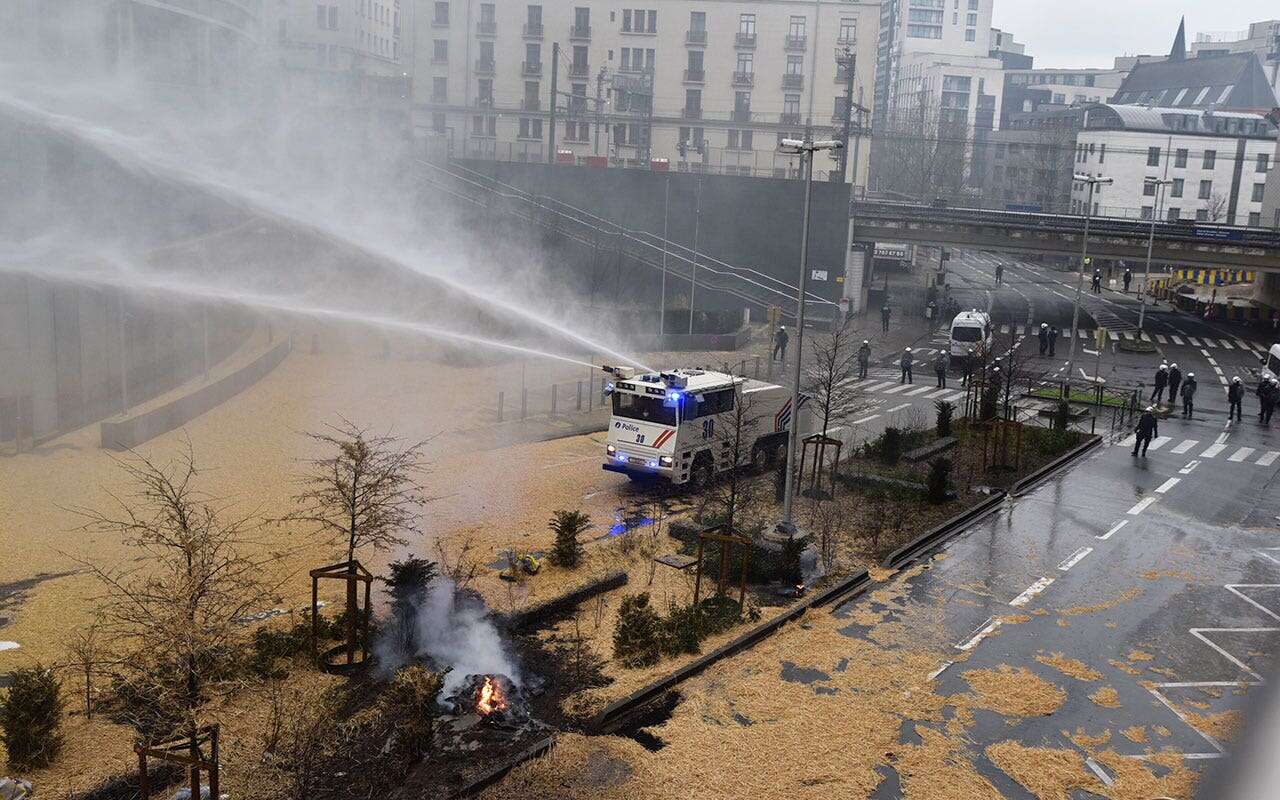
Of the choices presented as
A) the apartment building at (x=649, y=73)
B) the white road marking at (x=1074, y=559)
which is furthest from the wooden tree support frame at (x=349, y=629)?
the apartment building at (x=649, y=73)

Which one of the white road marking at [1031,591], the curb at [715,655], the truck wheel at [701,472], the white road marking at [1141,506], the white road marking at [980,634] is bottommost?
the white road marking at [1141,506]

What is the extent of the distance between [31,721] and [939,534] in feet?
50.5

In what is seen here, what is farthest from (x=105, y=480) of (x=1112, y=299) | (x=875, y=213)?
(x=1112, y=299)

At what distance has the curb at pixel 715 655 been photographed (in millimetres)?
12000

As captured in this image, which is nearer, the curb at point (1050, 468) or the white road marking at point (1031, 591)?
the white road marking at point (1031, 591)

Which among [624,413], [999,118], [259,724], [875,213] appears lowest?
[259,724]

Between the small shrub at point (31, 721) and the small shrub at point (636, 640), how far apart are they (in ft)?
21.2

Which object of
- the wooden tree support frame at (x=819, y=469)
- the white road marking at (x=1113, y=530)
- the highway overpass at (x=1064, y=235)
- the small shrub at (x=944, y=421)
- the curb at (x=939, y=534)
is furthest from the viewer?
the highway overpass at (x=1064, y=235)

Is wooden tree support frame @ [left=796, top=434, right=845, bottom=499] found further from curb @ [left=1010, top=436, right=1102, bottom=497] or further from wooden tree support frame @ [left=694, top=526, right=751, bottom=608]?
wooden tree support frame @ [left=694, top=526, right=751, bottom=608]

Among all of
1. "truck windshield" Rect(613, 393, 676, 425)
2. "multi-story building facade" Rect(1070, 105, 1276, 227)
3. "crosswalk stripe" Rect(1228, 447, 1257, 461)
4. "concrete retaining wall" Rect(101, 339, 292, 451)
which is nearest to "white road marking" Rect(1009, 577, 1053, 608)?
"truck windshield" Rect(613, 393, 676, 425)

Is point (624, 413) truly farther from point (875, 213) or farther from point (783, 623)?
point (875, 213)

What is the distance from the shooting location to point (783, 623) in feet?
49.9

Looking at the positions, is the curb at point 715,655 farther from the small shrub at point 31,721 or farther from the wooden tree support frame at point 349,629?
the small shrub at point 31,721

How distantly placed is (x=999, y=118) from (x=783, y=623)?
136 meters
